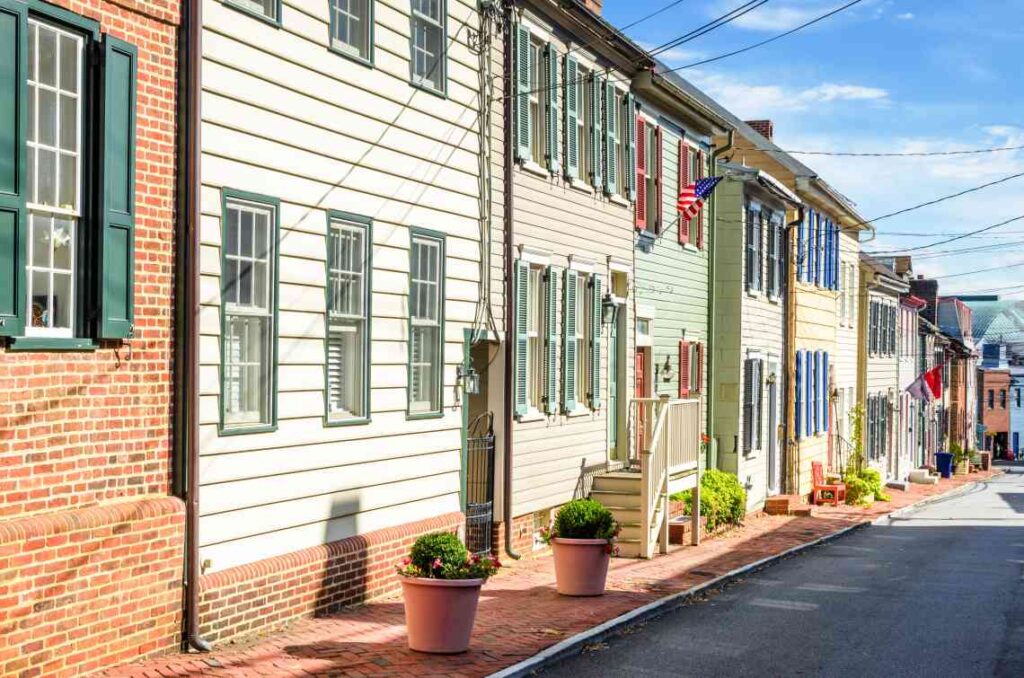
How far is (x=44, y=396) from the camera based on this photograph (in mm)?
8836

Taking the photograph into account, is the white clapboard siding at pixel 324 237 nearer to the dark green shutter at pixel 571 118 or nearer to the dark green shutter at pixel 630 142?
the dark green shutter at pixel 571 118

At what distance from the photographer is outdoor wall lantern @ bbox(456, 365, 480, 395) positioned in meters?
15.4

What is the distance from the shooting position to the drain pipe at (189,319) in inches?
403

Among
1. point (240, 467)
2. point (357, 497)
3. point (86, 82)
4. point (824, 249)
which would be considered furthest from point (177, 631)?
point (824, 249)

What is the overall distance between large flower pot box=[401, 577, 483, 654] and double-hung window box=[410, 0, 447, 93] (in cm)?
597

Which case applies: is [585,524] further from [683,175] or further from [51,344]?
[683,175]

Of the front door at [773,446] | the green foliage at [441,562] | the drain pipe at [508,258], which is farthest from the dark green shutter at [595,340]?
the front door at [773,446]

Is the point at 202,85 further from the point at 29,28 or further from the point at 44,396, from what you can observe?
the point at 44,396

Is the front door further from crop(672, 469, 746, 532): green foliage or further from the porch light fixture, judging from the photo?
the porch light fixture

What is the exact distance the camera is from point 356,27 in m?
13.3

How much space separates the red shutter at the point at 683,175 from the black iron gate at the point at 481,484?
30.3 ft

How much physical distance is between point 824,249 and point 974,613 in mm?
22737

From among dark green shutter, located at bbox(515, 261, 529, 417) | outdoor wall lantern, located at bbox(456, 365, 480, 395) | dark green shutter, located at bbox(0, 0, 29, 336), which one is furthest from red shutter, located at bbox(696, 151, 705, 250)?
dark green shutter, located at bbox(0, 0, 29, 336)

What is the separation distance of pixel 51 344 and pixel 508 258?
8515 millimetres
